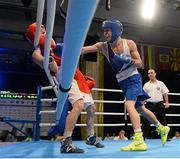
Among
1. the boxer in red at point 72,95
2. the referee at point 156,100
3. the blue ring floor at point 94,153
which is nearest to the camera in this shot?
the blue ring floor at point 94,153

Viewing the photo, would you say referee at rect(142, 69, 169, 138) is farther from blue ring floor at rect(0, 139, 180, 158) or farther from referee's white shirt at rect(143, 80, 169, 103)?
blue ring floor at rect(0, 139, 180, 158)

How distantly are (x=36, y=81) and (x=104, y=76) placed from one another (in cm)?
238

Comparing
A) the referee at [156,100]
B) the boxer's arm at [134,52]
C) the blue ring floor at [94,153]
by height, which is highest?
the boxer's arm at [134,52]

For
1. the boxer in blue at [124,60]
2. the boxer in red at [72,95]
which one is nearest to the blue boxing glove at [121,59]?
the boxer in blue at [124,60]

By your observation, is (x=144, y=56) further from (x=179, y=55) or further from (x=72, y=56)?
(x=72, y=56)

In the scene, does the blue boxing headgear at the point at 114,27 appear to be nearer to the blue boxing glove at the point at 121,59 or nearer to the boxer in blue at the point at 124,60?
the boxer in blue at the point at 124,60

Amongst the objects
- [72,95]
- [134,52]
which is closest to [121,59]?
[134,52]

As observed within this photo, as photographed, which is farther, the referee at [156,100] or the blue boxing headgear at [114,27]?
the referee at [156,100]

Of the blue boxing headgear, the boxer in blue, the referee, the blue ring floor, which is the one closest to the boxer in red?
the blue ring floor

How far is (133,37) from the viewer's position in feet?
26.3

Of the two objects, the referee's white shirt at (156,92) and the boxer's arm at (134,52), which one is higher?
the boxer's arm at (134,52)

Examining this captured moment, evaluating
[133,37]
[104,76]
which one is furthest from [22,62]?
[133,37]

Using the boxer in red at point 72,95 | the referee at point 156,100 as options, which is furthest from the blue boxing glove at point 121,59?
the referee at point 156,100

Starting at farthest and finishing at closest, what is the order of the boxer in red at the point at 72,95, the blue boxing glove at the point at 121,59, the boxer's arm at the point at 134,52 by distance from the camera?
the boxer's arm at the point at 134,52 < the blue boxing glove at the point at 121,59 < the boxer in red at the point at 72,95
